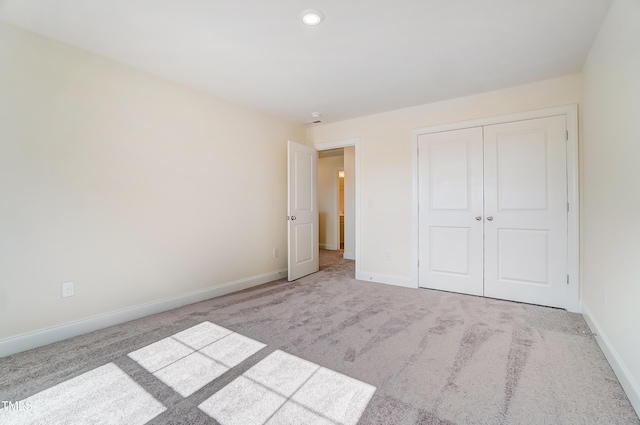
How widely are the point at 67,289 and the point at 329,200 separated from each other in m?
5.52

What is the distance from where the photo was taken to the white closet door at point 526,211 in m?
2.85

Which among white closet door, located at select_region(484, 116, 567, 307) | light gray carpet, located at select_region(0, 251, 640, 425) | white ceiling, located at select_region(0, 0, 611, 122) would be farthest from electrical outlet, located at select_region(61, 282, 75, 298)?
white closet door, located at select_region(484, 116, 567, 307)

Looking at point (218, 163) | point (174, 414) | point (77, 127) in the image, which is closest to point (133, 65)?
point (77, 127)

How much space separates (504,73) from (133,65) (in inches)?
139

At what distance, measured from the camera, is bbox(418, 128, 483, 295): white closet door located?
3.28 meters

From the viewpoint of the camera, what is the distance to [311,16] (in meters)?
1.89

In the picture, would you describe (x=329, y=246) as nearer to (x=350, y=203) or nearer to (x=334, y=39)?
(x=350, y=203)

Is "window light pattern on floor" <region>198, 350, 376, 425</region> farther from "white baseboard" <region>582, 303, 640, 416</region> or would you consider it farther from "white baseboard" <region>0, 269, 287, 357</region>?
"white baseboard" <region>0, 269, 287, 357</region>

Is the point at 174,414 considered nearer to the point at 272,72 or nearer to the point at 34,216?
the point at 34,216

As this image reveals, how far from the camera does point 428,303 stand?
304 centimetres

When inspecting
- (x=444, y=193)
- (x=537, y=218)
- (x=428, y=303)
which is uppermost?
(x=444, y=193)

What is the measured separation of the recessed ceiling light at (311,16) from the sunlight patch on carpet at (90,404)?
8.16 ft

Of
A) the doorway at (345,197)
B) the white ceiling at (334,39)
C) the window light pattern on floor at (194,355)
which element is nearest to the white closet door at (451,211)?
the white ceiling at (334,39)

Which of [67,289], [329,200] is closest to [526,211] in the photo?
[67,289]
